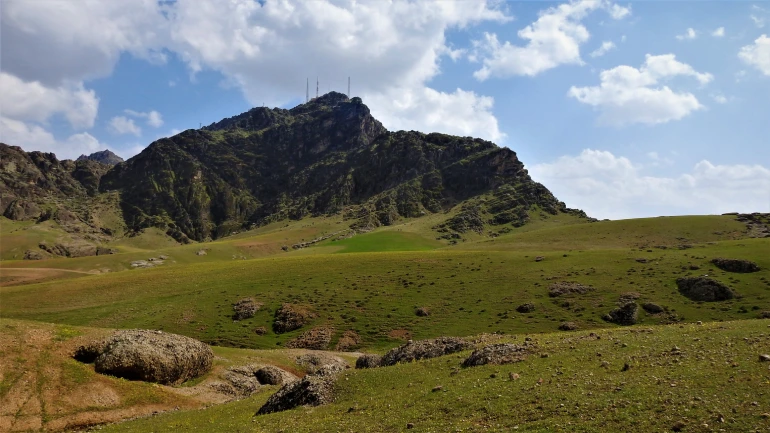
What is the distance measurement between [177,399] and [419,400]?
26.3 meters

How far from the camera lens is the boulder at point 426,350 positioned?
118 feet

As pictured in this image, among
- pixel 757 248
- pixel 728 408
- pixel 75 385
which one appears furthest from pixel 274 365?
pixel 757 248

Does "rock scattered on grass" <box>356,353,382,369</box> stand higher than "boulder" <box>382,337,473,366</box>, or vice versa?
"boulder" <box>382,337,473,366</box>

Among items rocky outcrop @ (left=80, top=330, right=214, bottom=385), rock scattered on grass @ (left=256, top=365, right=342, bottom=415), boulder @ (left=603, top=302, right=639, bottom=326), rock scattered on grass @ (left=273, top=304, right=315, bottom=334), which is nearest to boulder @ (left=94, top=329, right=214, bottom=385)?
rocky outcrop @ (left=80, top=330, right=214, bottom=385)

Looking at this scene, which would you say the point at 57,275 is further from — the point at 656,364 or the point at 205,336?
the point at 656,364

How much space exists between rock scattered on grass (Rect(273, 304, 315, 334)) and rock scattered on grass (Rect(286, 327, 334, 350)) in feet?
10.5

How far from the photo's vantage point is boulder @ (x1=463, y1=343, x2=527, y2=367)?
94.6ft

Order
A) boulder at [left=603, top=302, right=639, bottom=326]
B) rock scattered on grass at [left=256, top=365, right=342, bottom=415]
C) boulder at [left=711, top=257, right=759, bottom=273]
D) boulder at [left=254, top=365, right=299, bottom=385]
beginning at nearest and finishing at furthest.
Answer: rock scattered on grass at [left=256, top=365, right=342, bottom=415]
boulder at [left=254, top=365, right=299, bottom=385]
boulder at [left=603, top=302, right=639, bottom=326]
boulder at [left=711, top=257, right=759, bottom=273]

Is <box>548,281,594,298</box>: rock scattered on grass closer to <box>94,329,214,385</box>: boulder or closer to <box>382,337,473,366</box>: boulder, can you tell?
<box>382,337,473,366</box>: boulder

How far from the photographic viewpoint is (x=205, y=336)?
71.6 m

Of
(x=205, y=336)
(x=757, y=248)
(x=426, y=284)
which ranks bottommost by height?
(x=205, y=336)

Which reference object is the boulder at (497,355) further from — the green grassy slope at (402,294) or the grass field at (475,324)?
the green grassy slope at (402,294)

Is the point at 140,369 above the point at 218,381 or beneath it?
above

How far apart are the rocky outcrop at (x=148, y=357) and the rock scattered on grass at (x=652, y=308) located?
64295mm
